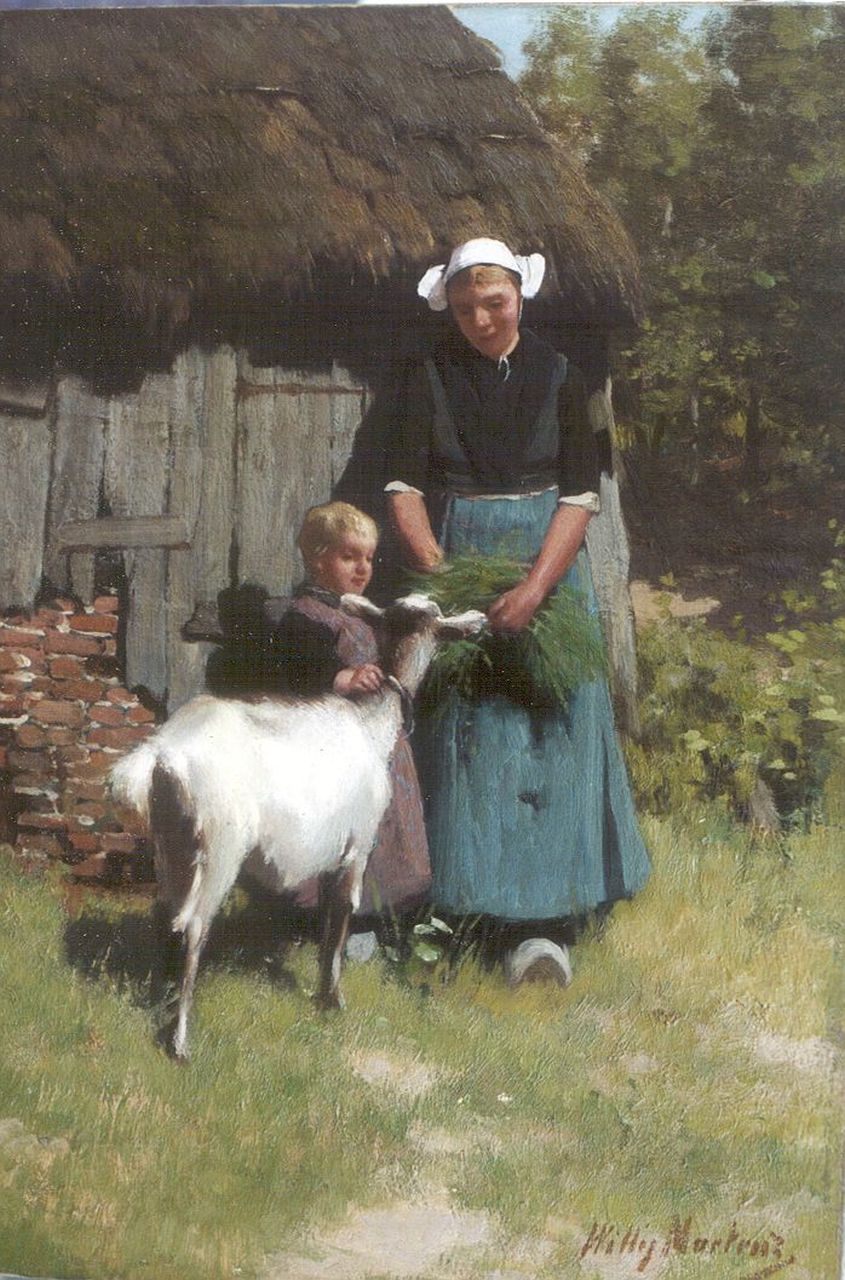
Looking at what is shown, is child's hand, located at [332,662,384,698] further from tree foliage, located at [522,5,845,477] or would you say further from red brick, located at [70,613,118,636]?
tree foliage, located at [522,5,845,477]

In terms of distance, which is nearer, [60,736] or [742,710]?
[742,710]

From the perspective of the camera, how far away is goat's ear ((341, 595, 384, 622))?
2760 millimetres

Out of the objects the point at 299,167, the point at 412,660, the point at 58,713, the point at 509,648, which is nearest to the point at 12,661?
the point at 58,713

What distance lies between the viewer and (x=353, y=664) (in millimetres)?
2771

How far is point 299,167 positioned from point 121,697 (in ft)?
4.38

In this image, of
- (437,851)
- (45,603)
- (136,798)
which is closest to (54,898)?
(136,798)

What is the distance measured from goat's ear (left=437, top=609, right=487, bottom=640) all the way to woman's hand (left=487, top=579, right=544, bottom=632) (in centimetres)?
2

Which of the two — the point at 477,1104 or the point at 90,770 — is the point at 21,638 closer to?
the point at 90,770

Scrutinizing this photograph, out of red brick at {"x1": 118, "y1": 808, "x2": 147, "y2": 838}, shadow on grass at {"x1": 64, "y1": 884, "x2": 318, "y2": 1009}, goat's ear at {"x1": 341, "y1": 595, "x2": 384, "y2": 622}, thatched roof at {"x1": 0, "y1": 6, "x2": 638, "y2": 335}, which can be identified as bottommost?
shadow on grass at {"x1": 64, "y1": 884, "x2": 318, "y2": 1009}

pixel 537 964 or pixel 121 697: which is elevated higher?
pixel 121 697

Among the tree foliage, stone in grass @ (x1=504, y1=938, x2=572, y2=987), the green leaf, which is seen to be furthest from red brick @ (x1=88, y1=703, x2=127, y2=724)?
the tree foliage

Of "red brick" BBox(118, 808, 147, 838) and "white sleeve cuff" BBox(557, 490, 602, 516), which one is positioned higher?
"white sleeve cuff" BBox(557, 490, 602, 516)
